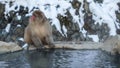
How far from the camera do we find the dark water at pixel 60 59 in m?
5.02

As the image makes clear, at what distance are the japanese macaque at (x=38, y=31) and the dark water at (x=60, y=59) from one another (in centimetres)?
69

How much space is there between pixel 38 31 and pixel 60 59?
1.76m

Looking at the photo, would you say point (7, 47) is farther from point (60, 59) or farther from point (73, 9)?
point (73, 9)

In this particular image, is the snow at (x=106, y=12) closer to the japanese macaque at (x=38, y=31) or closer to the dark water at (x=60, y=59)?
the japanese macaque at (x=38, y=31)

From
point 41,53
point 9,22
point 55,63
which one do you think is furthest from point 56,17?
point 55,63

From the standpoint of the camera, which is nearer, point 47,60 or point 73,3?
point 47,60

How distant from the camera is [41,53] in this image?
622 cm

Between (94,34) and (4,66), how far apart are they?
928 cm

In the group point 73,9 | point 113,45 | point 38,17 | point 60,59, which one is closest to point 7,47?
point 38,17

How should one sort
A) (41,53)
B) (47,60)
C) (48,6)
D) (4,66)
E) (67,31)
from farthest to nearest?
(48,6)
(67,31)
(41,53)
(47,60)
(4,66)

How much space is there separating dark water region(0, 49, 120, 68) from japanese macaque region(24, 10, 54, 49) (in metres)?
0.69

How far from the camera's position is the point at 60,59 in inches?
220

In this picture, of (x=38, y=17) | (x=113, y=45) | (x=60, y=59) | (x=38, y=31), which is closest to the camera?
(x=60, y=59)

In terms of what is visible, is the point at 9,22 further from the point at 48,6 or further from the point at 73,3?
the point at 73,3
